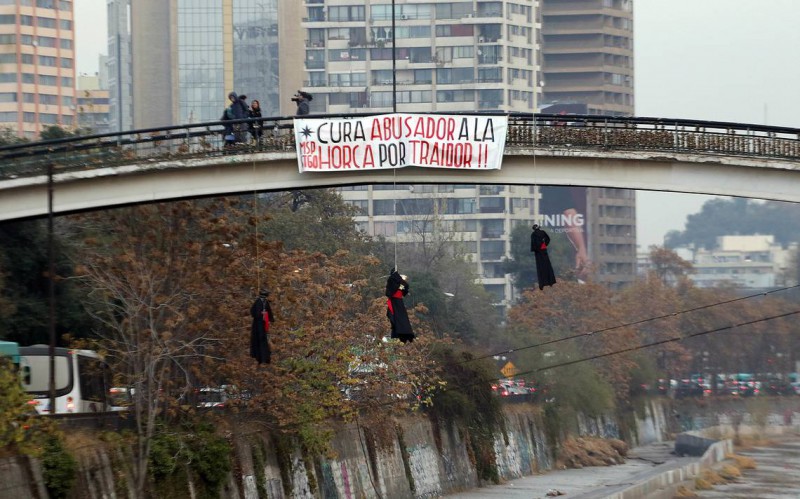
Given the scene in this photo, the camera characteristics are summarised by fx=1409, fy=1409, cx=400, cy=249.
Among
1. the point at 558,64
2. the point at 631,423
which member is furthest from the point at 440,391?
the point at 558,64

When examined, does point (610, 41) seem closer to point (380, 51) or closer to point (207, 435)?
point (380, 51)

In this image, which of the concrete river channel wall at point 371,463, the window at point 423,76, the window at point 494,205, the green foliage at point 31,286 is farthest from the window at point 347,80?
the green foliage at point 31,286

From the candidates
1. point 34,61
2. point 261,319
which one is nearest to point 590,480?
point 261,319

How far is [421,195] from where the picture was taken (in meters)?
131

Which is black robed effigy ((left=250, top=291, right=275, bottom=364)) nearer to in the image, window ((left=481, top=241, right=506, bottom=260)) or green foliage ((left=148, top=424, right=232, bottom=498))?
green foliage ((left=148, top=424, right=232, bottom=498))

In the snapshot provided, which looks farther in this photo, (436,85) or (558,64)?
(558,64)

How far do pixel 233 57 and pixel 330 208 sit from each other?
209ft

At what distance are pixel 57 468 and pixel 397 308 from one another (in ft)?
26.7

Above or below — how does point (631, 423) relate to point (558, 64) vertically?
below

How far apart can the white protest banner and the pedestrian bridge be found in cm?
67

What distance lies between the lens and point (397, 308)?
91.1 feet

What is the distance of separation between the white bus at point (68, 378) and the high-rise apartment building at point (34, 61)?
94013 mm

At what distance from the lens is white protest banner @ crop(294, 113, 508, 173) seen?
28.2m

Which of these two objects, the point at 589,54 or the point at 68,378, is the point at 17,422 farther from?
the point at 589,54
